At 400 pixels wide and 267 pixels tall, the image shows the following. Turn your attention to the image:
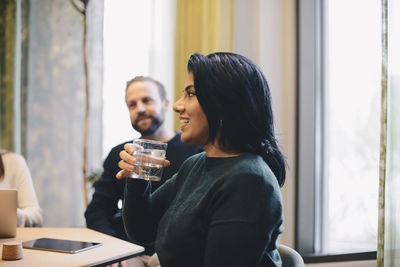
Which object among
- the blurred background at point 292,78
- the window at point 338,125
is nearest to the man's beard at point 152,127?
the blurred background at point 292,78

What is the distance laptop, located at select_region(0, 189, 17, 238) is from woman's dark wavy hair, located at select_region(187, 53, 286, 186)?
3.02ft

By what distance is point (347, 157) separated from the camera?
2.81 metres

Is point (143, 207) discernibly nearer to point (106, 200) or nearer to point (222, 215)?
point (222, 215)

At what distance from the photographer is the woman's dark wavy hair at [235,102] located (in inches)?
44.5

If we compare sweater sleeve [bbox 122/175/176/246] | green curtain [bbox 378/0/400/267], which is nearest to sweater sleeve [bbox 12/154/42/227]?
sweater sleeve [bbox 122/175/176/246]

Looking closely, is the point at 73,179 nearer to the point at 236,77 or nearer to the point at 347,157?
the point at 347,157

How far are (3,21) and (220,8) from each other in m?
1.68

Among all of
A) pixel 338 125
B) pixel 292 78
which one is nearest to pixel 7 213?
pixel 292 78

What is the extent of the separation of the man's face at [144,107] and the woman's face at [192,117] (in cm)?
122

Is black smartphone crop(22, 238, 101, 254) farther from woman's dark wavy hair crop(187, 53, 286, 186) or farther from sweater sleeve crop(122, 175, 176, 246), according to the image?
woman's dark wavy hair crop(187, 53, 286, 186)

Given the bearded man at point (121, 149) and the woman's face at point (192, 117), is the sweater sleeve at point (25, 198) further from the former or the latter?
the woman's face at point (192, 117)

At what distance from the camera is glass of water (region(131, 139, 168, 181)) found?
4.19 ft

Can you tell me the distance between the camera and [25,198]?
256 centimetres

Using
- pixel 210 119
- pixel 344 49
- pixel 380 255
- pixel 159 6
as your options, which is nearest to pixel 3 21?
pixel 159 6
